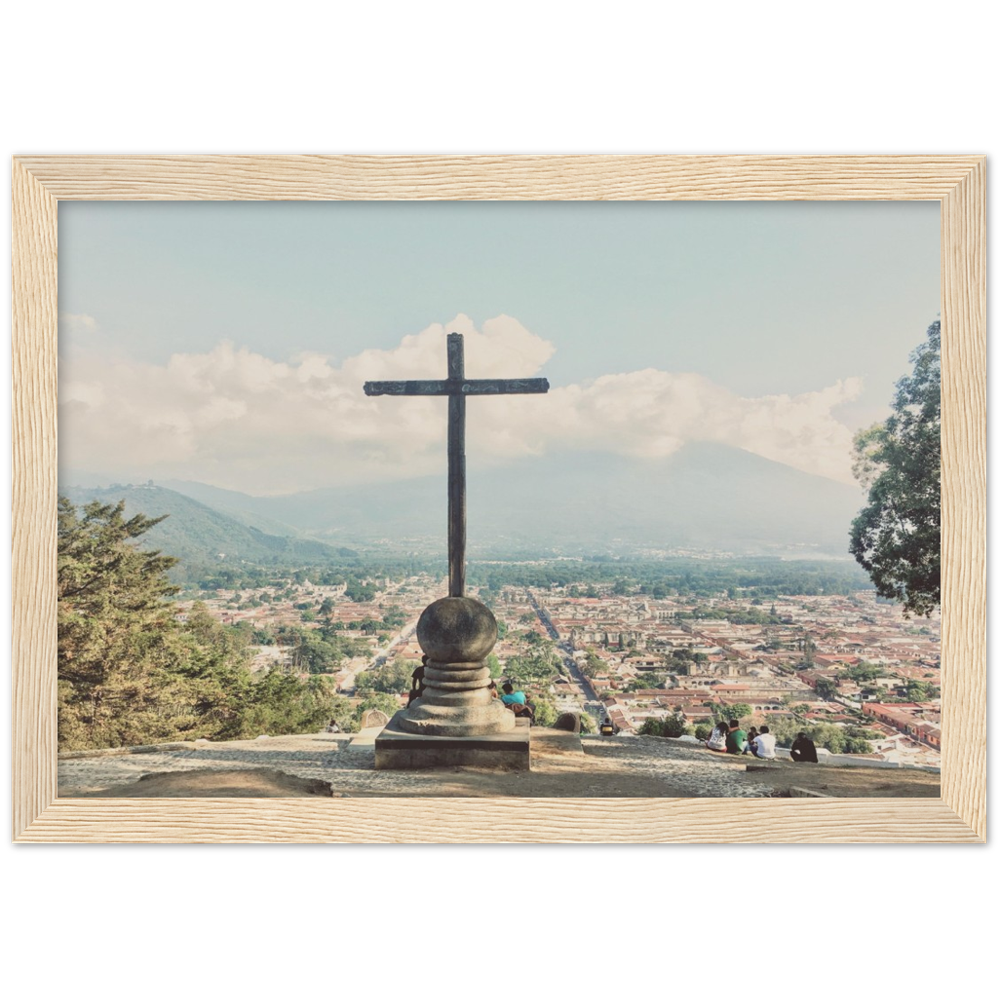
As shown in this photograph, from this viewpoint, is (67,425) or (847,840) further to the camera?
(67,425)

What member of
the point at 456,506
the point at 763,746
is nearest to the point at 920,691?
the point at 763,746

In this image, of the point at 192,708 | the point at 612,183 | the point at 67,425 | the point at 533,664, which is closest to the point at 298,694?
the point at 192,708

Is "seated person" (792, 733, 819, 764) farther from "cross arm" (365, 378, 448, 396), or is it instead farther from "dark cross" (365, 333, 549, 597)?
"cross arm" (365, 378, 448, 396)

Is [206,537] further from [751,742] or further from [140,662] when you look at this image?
[751,742]

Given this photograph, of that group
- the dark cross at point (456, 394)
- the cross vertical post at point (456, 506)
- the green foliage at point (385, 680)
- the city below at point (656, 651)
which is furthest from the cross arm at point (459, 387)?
the green foliage at point (385, 680)

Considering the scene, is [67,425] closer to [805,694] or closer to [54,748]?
[54,748]
